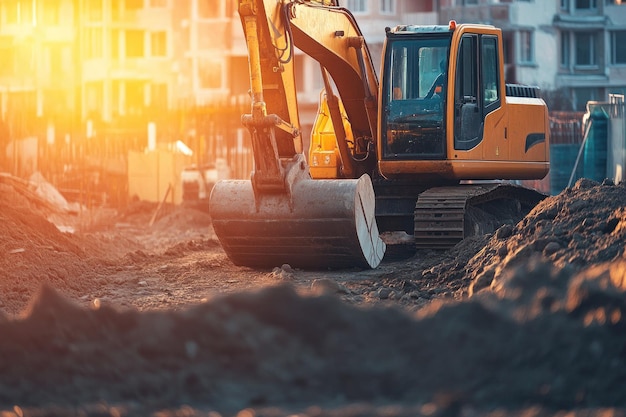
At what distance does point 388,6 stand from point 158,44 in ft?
38.1

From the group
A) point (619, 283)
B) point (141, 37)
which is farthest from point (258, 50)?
point (141, 37)

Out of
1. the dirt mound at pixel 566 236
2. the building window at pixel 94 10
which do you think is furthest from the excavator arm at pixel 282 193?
the building window at pixel 94 10

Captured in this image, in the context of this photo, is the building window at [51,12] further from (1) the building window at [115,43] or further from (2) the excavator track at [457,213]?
(2) the excavator track at [457,213]

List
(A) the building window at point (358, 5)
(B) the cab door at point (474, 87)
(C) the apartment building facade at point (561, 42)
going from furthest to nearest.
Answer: (C) the apartment building facade at point (561, 42) → (A) the building window at point (358, 5) → (B) the cab door at point (474, 87)

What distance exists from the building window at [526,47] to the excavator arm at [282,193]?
38299mm

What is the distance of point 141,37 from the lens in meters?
55.2

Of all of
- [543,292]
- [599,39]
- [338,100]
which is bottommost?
[543,292]

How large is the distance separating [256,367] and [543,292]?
155cm

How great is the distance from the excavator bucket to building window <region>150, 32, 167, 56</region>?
139 feet

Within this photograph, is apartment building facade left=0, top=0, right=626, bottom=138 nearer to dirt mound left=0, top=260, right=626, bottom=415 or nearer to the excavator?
the excavator

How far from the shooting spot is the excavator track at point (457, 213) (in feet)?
46.1

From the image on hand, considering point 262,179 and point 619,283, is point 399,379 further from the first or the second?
point 262,179

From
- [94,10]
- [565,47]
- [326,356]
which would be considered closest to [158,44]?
[94,10]

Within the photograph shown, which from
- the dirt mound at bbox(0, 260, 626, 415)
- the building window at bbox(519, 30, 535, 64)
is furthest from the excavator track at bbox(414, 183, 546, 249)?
the building window at bbox(519, 30, 535, 64)
